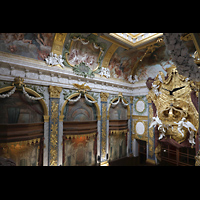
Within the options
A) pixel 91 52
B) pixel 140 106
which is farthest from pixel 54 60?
pixel 140 106

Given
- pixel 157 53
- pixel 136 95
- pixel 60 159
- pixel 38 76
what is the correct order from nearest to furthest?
pixel 38 76 → pixel 60 159 → pixel 157 53 → pixel 136 95

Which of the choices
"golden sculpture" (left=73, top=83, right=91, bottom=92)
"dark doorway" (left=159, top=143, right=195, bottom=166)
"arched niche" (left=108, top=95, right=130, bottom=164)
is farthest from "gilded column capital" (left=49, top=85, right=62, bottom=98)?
"dark doorway" (left=159, top=143, right=195, bottom=166)

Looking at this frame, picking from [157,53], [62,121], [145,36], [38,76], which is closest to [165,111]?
[157,53]

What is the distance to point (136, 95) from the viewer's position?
993cm

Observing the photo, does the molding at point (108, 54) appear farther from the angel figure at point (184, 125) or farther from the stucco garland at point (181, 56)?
the stucco garland at point (181, 56)

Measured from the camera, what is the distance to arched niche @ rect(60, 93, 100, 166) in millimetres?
6854

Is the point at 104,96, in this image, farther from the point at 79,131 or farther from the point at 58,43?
the point at 58,43

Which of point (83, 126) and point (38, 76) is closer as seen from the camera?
point (38, 76)

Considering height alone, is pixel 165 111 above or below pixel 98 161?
above

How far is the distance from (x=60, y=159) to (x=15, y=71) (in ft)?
15.8

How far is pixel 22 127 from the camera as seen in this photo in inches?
213

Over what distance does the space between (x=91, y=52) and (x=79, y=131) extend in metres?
4.90

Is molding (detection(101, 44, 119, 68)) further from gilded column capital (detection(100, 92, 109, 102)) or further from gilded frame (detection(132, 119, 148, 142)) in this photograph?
gilded frame (detection(132, 119, 148, 142))

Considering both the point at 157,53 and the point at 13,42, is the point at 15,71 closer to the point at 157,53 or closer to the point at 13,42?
the point at 13,42
